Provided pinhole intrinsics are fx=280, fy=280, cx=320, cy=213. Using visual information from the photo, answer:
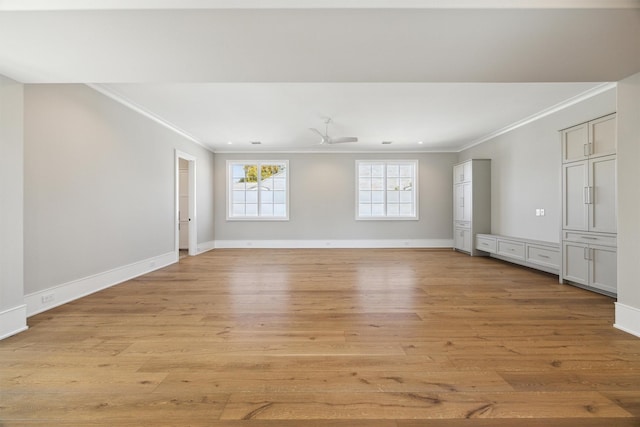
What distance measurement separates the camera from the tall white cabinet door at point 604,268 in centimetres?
327

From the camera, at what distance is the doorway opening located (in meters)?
6.58

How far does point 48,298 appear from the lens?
2.98 m

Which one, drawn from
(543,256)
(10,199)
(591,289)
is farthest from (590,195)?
(10,199)

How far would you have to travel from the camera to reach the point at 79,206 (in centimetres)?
342

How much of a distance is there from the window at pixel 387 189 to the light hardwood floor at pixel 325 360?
15.0 feet

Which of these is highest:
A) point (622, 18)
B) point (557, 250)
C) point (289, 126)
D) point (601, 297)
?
point (289, 126)

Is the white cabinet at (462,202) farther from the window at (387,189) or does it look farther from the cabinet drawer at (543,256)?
the cabinet drawer at (543,256)

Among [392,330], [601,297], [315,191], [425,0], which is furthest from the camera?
[315,191]

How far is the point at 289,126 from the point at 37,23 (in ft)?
13.2

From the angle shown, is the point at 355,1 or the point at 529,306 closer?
the point at 355,1

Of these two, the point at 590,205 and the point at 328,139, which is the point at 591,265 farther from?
the point at 328,139

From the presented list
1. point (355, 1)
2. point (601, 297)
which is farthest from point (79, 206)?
point (601, 297)

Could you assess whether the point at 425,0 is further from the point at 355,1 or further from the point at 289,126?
the point at 289,126

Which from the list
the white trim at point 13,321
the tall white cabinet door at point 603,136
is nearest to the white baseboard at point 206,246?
the white trim at point 13,321
